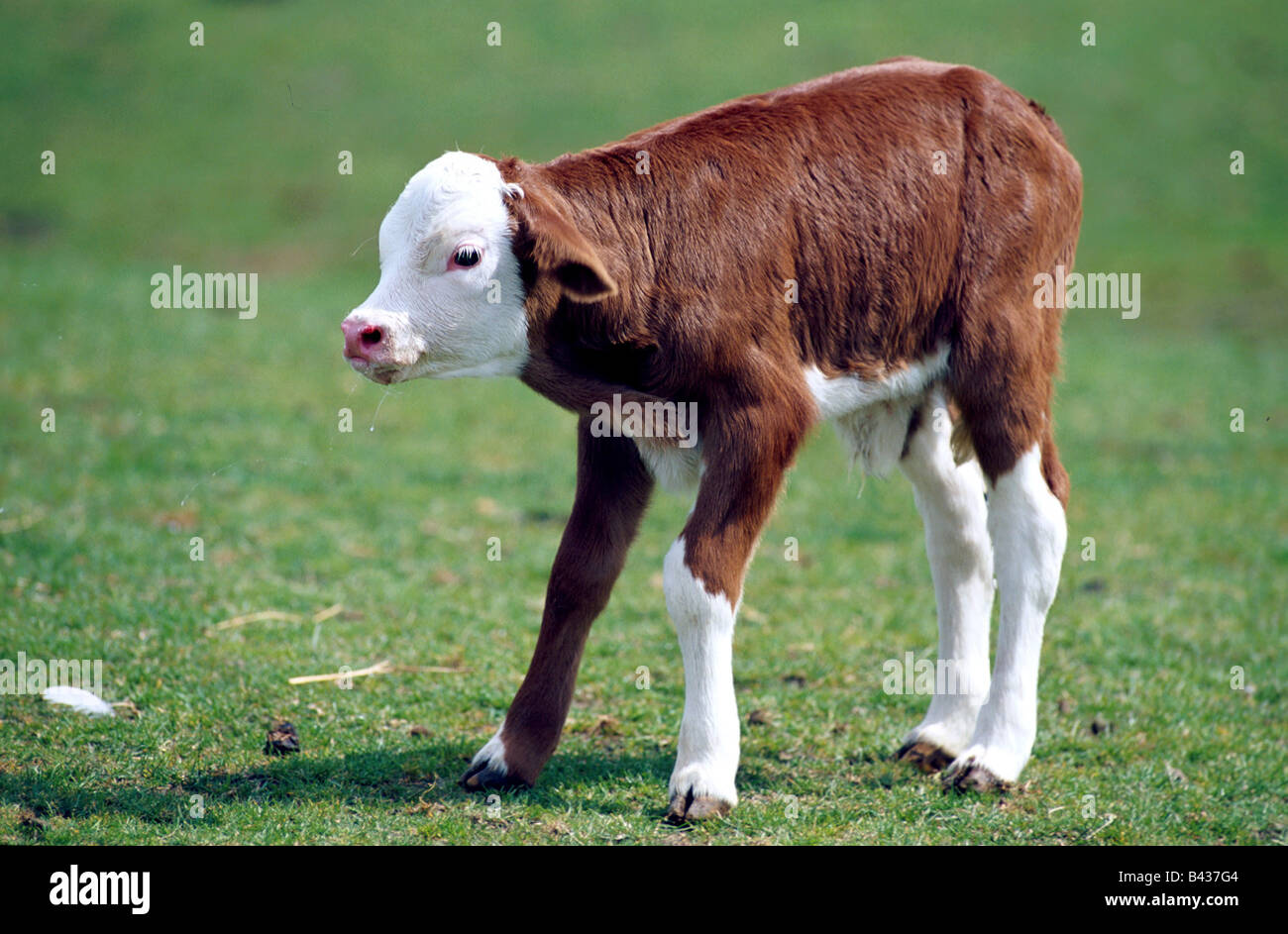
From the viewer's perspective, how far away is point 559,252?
5211 mm

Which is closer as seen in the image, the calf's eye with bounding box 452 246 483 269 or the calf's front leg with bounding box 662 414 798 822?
the calf's eye with bounding box 452 246 483 269

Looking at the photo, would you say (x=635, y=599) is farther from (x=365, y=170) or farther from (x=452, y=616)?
(x=365, y=170)

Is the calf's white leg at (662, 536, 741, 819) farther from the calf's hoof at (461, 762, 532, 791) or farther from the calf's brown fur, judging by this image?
the calf's hoof at (461, 762, 532, 791)

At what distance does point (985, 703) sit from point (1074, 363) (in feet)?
37.3

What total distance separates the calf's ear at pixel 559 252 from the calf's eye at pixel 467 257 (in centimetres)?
15

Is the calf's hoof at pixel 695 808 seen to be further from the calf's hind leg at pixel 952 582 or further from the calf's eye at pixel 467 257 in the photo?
the calf's eye at pixel 467 257

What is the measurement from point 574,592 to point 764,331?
136 cm

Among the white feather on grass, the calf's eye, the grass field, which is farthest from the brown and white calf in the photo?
the white feather on grass

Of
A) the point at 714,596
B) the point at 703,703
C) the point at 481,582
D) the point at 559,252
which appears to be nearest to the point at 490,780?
the point at 703,703

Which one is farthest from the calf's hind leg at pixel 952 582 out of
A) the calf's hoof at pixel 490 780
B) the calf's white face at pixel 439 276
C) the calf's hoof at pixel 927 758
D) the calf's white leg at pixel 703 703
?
the calf's white face at pixel 439 276

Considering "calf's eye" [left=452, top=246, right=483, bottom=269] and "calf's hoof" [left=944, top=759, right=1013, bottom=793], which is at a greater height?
"calf's eye" [left=452, top=246, right=483, bottom=269]

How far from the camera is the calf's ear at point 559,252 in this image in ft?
17.1

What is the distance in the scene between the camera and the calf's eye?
5230 mm
